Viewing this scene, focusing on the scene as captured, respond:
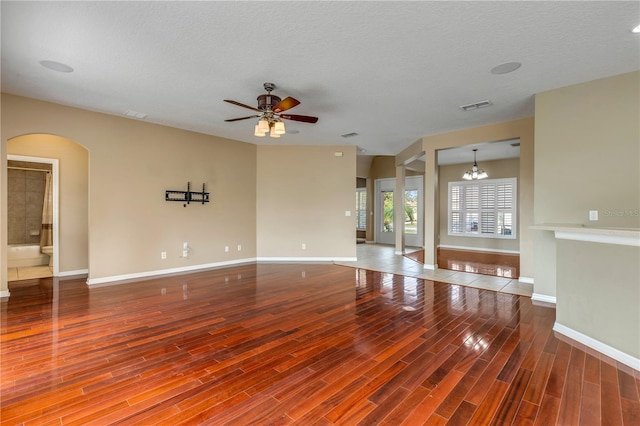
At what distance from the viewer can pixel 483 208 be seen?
9.49 m

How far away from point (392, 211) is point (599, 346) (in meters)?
8.50

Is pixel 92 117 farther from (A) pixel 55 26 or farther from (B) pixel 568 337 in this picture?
(B) pixel 568 337

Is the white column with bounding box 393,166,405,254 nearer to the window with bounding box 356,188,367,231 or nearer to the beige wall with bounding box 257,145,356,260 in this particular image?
the beige wall with bounding box 257,145,356,260

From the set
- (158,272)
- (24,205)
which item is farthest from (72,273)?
(24,205)

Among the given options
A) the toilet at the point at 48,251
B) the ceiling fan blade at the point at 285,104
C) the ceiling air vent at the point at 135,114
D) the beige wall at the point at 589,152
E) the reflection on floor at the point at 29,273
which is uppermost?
the ceiling air vent at the point at 135,114

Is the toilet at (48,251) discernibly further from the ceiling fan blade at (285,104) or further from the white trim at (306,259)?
the ceiling fan blade at (285,104)

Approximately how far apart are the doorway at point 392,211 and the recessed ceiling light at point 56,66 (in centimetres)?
898

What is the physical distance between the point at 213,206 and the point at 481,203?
7963 millimetres

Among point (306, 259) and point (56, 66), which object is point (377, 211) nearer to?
point (306, 259)

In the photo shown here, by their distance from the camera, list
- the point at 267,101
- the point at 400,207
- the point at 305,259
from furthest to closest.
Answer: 1. the point at 400,207
2. the point at 305,259
3. the point at 267,101

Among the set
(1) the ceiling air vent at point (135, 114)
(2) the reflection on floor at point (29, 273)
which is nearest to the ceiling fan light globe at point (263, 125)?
(1) the ceiling air vent at point (135, 114)

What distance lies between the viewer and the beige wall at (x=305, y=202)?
7379 millimetres

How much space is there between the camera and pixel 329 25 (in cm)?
261

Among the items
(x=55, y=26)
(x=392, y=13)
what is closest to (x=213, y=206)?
(x=55, y=26)
